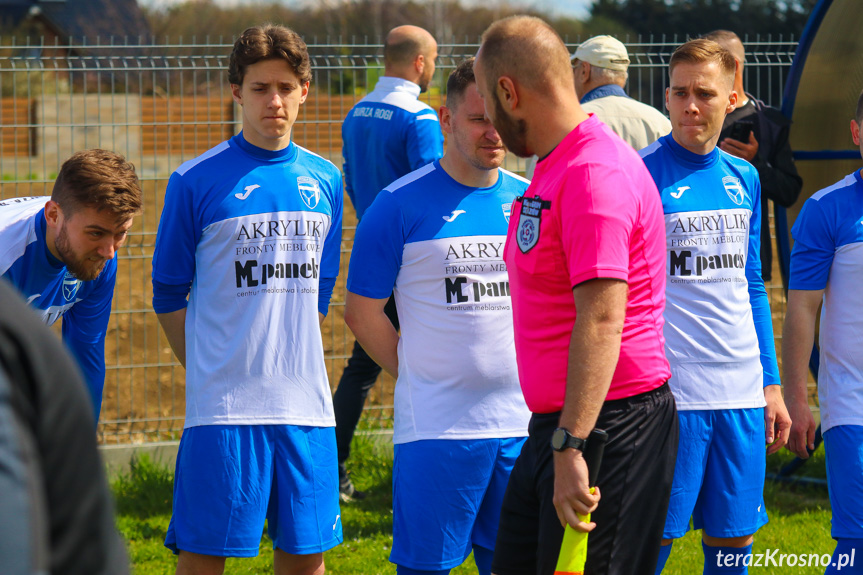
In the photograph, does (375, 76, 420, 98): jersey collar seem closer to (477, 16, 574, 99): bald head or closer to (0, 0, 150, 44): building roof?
(477, 16, 574, 99): bald head

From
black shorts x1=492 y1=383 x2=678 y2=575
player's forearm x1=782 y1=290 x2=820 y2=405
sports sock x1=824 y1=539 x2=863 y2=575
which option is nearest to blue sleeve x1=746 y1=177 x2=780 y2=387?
player's forearm x1=782 y1=290 x2=820 y2=405

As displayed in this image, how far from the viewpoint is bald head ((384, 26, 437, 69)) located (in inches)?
233

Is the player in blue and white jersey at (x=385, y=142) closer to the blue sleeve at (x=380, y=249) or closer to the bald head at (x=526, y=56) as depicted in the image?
the blue sleeve at (x=380, y=249)

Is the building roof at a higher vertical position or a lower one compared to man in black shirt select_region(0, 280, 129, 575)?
higher

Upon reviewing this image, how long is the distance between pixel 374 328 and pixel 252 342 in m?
0.44

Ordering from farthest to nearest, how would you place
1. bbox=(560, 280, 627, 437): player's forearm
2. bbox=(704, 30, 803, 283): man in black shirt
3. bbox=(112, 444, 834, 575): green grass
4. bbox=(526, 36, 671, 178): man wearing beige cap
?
bbox=(704, 30, 803, 283): man in black shirt
bbox=(112, 444, 834, 575): green grass
bbox=(526, 36, 671, 178): man wearing beige cap
bbox=(560, 280, 627, 437): player's forearm

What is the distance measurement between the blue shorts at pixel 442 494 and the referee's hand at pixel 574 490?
995mm

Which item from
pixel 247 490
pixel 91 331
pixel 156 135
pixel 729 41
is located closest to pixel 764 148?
pixel 729 41

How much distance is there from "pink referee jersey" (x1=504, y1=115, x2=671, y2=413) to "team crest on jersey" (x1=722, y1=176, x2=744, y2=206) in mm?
1370

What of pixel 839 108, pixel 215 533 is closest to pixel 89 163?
pixel 215 533

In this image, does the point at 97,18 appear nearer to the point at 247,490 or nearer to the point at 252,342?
the point at 252,342

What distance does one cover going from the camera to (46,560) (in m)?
1.06

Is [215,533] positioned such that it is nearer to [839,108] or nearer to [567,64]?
[567,64]

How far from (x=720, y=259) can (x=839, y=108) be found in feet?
9.07
